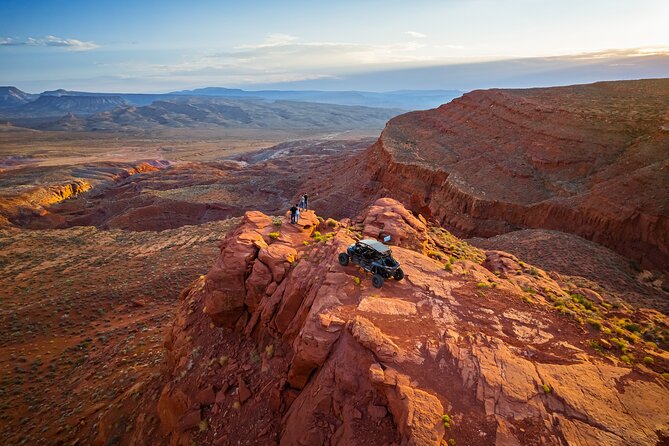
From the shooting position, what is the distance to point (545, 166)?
35.9m

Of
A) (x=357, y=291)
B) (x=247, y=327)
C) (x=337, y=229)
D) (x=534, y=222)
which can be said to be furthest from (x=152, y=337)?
(x=534, y=222)

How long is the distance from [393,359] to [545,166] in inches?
1419

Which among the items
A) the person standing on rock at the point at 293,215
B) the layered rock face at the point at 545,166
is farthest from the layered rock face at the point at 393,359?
the layered rock face at the point at 545,166

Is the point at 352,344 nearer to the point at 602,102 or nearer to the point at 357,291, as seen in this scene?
the point at 357,291

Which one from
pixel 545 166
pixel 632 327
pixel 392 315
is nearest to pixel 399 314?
pixel 392 315

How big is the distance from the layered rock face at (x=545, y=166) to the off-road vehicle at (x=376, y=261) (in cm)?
985

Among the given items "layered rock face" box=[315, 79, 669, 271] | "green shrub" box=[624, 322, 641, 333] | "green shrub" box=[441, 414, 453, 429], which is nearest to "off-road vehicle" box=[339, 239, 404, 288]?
"green shrub" box=[441, 414, 453, 429]

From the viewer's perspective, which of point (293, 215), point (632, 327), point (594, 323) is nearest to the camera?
point (594, 323)

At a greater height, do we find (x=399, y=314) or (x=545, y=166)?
(x=399, y=314)

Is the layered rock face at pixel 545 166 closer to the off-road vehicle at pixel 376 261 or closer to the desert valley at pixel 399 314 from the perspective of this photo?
the desert valley at pixel 399 314

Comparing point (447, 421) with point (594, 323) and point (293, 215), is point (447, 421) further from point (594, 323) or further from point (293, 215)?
point (293, 215)

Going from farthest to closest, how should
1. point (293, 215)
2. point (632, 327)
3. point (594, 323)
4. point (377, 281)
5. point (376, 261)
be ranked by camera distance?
point (293, 215) → point (632, 327) → point (376, 261) → point (377, 281) → point (594, 323)

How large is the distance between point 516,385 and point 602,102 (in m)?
46.8

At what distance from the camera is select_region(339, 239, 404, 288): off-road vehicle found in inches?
445
